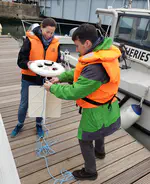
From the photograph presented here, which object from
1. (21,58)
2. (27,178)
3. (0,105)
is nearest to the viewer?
(27,178)

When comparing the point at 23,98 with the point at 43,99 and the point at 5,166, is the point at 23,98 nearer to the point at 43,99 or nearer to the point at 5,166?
the point at 43,99

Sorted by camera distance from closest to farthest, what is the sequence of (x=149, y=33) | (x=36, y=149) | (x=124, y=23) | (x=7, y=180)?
(x=7, y=180) < (x=36, y=149) < (x=149, y=33) < (x=124, y=23)

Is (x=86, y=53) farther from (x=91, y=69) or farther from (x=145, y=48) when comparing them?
(x=145, y=48)

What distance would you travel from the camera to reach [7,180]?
3.54 ft

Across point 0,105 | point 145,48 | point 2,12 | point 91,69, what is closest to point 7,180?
point 91,69

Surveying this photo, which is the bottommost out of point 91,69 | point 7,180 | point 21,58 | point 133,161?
point 133,161

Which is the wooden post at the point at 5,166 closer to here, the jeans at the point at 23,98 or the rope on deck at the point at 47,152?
the rope on deck at the point at 47,152

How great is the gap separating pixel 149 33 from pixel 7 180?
429 centimetres

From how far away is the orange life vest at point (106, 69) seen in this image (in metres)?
1.59

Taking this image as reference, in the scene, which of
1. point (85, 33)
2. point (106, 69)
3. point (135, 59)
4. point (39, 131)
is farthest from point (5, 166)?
point (135, 59)

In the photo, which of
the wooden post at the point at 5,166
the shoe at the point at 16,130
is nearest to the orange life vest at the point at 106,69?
the wooden post at the point at 5,166

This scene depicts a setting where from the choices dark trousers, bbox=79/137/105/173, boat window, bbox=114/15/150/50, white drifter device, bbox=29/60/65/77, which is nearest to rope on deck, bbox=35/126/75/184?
dark trousers, bbox=79/137/105/173

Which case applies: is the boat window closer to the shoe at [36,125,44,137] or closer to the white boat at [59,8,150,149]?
the white boat at [59,8,150,149]

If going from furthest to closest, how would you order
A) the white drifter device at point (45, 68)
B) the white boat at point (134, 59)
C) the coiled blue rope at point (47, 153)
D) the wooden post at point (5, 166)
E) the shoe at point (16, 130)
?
the white boat at point (134, 59) < the shoe at point (16, 130) < the coiled blue rope at point (47, 153) < the white drifter device at point (45, 68) < the wooden post at point (5, 166)
